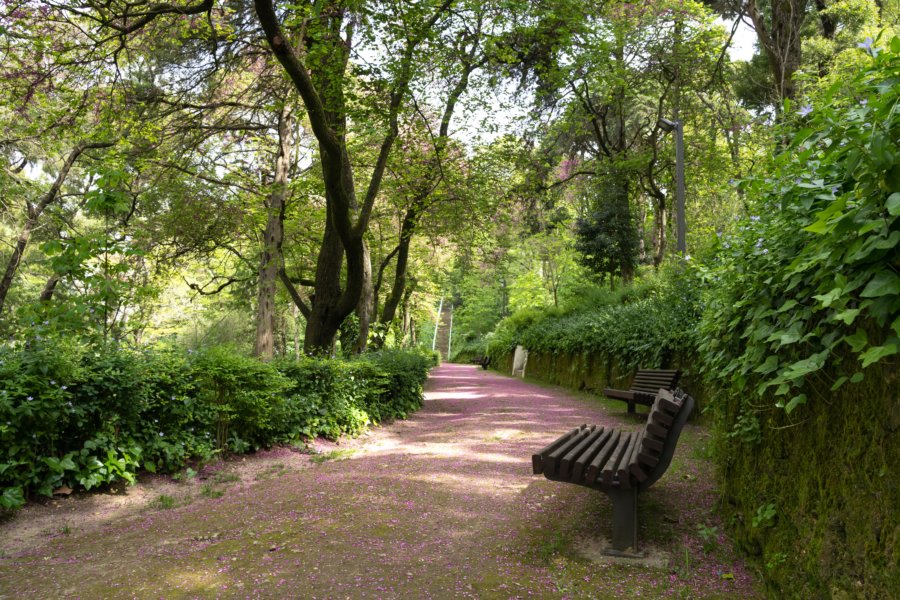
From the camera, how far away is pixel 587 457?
3.93 m

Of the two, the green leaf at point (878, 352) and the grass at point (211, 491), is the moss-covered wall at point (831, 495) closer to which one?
the green leaf at point (878, 352)

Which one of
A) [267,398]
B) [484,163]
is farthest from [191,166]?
[267,398]

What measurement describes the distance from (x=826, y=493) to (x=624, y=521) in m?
1.41

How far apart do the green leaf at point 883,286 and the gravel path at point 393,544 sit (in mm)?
1943

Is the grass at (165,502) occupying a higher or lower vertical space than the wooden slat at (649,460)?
lower

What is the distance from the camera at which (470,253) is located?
17891mm

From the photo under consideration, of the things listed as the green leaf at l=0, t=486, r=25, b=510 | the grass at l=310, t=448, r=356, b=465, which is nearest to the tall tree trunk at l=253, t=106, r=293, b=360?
the grass at l=310, t=448, r=356, b=465

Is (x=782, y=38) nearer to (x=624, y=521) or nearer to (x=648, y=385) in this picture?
(x=648, y=385)

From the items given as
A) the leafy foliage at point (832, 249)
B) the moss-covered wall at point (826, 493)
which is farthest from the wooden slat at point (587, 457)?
the leafy foliage at point (832, 249)

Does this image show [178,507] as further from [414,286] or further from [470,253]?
[414,286]

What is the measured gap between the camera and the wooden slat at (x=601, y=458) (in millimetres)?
3664

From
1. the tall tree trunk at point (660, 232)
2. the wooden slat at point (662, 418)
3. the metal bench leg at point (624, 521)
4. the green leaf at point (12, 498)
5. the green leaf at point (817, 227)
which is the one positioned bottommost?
the green leaf at point (12, 498)

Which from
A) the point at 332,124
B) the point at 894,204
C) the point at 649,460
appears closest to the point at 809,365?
the point at 894,204

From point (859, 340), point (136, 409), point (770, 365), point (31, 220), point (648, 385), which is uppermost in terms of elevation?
point (31, 220)
